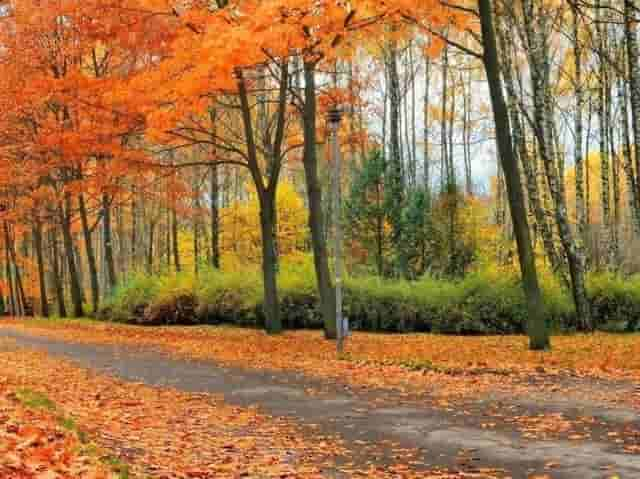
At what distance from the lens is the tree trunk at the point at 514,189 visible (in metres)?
13.2

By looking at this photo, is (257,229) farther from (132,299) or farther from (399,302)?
(399,302)

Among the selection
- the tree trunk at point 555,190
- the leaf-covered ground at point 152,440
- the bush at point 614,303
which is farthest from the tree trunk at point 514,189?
the leaf-covered ground at point 152,440

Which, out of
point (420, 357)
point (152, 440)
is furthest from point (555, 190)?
point (152, 440)

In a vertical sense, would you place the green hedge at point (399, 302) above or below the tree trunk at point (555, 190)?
below

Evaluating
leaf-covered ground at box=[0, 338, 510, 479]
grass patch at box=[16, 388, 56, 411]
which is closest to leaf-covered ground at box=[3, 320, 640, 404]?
leaf-covered ground at box=[0, 338, 510, 479]

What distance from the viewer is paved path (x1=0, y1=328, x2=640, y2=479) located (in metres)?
5.90

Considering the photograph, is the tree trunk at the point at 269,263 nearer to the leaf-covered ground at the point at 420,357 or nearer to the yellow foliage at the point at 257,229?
the leaf-covered ground at the point at 420,357

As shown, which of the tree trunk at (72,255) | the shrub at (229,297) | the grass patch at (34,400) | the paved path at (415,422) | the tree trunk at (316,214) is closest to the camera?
the paved path at (415,422)

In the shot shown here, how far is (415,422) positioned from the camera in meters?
7.73

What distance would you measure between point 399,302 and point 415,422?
12.2 meters

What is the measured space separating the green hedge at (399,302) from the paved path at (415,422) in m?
8.20

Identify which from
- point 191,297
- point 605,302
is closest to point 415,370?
point 605,302

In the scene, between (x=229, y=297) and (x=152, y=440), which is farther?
(x=229, y=297)

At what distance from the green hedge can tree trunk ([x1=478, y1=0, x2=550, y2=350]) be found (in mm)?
4870
